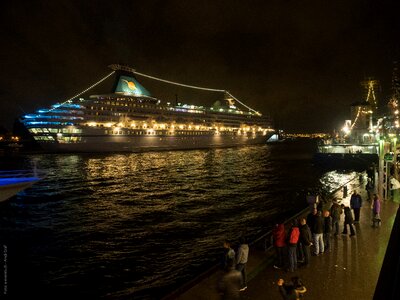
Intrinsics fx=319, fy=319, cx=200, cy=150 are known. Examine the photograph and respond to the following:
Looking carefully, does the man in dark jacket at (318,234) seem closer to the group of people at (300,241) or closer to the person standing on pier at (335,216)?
the group of people at (300,241)

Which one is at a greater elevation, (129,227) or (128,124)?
(128,124)

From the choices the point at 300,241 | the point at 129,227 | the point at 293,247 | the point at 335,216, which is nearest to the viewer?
the point at 293,247

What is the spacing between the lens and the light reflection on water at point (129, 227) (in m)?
9.71

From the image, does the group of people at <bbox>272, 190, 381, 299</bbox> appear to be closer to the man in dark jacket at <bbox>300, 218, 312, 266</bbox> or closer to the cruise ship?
the man in dark jacket at <bbox>300, 218, 312, 266</bbox>

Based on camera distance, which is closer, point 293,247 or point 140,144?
point 293,247

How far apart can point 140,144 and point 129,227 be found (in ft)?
209

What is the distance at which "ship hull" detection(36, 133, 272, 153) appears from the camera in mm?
67000

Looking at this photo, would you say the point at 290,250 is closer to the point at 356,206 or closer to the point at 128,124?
the point at 356,206

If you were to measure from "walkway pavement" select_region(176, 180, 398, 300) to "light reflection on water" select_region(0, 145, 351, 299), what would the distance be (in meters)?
2.81

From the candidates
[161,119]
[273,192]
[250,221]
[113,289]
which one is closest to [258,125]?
[161,119]

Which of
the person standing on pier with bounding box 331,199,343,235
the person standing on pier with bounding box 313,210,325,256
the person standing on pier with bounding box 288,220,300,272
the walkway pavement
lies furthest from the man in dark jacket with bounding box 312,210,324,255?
the person standing on pier with bounding box 331,199,343,235

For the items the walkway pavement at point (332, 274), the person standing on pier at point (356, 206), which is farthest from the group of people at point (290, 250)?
the person standing on pier at point (356, 206)

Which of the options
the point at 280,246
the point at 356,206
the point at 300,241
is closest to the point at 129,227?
the point at 280,246

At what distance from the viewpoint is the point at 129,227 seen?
14789 millimetres
